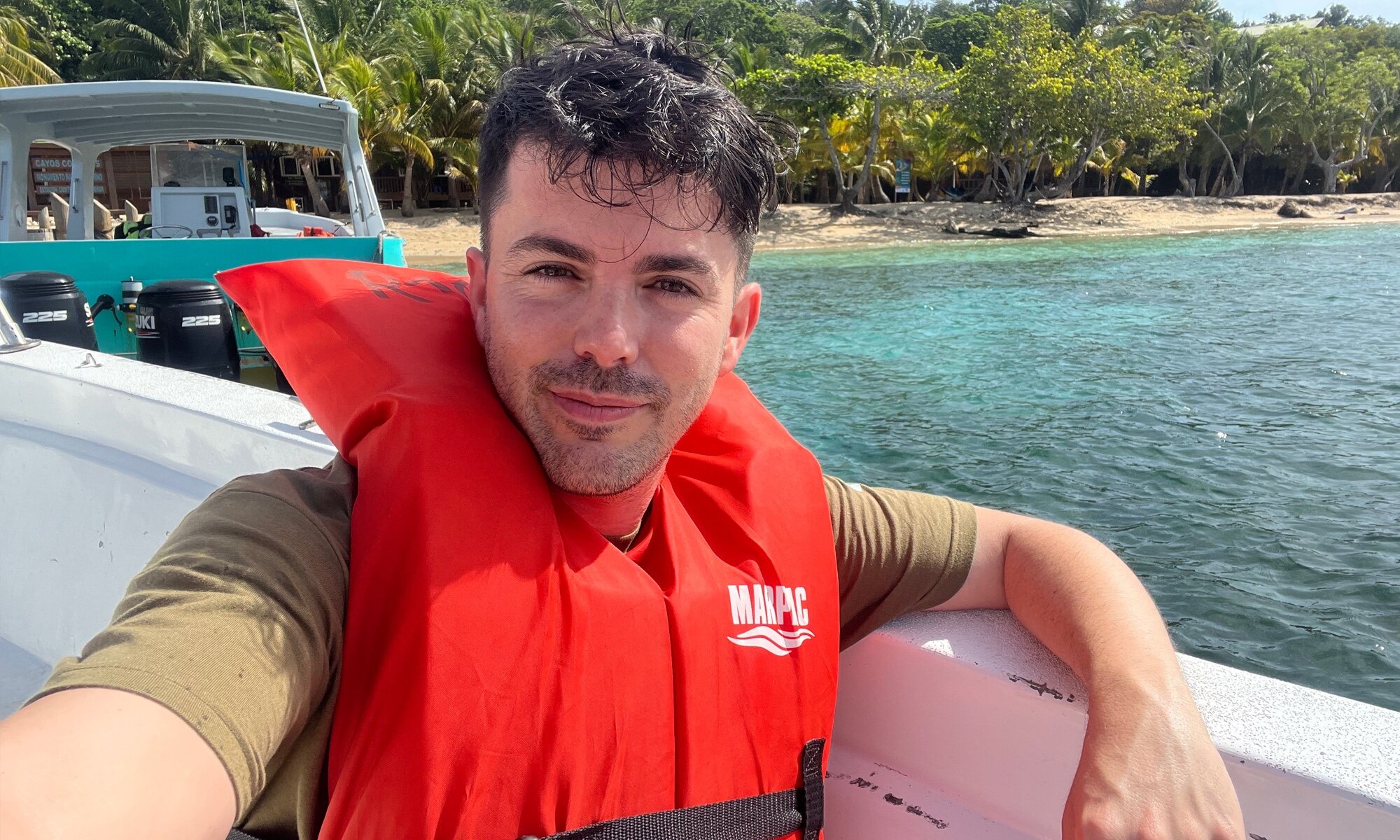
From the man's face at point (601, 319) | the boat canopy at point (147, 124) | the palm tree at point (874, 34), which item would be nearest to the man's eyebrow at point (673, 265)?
the man's face at point (601, 319)

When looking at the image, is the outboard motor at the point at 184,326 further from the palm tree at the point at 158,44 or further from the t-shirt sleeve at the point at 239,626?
the palm tree at the point at 158,44

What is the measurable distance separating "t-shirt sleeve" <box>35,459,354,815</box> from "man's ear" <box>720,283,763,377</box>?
2.07ft

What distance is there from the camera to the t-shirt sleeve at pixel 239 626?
906 mm

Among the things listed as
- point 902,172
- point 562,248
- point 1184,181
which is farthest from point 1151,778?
point 1184,181

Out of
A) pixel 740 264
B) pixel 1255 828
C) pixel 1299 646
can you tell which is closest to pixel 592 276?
pixel 740 264

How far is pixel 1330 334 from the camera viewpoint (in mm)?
11336

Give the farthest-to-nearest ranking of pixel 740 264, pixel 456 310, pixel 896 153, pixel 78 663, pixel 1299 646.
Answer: pixel 896 153 → pixel 1299 646 → pixel 456 310 → pixel 740 264 → pixel 78 663

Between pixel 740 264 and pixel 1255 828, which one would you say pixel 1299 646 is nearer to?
pixel 1255 828

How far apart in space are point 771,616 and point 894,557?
11.6 inches

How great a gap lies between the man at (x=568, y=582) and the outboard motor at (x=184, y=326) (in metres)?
3.60

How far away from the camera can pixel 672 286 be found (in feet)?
4.32

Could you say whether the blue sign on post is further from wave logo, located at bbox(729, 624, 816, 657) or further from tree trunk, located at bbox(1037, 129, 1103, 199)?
wave logo, located at bbox(729, 624, 816, 657)

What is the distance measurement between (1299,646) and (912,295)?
13.1 meters

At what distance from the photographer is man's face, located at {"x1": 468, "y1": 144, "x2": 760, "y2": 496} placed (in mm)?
1262
